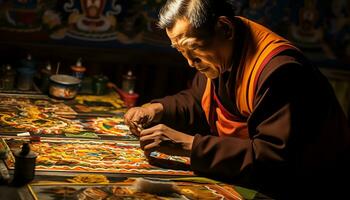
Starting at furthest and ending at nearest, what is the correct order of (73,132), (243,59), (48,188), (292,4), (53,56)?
(292,4) → (53,56) → (73,132) → (243,59) → (48,188)

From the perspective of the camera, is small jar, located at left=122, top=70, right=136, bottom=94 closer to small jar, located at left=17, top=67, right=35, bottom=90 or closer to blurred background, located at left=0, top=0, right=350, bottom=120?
blurred background, located at left=0, top=0, right=350, bottom=120

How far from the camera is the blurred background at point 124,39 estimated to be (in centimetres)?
511

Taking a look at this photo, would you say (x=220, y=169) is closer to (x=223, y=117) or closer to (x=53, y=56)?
(x=223, y=117)

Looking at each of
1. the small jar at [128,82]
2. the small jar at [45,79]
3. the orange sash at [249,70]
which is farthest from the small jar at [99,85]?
the orange sash at [249,70]

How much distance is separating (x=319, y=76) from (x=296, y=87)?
21 cm

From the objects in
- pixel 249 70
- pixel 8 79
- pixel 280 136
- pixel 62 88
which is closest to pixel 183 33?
pixel 249 70

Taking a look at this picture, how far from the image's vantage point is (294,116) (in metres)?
2.93

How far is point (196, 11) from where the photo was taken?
3111mm

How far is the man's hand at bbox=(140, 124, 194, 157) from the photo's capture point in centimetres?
310

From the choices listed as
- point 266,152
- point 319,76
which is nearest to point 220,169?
point 266,152

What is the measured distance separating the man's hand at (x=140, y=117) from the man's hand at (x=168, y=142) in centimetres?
55

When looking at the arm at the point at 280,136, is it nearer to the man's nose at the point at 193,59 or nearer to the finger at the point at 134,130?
the man's nose at the point at 193,59

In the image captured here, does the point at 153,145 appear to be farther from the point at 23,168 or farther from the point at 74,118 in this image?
the point at 74,118

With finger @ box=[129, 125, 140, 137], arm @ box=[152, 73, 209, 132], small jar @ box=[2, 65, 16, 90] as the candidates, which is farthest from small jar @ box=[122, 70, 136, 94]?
finger @ box=[129, 125, 140, 137]
